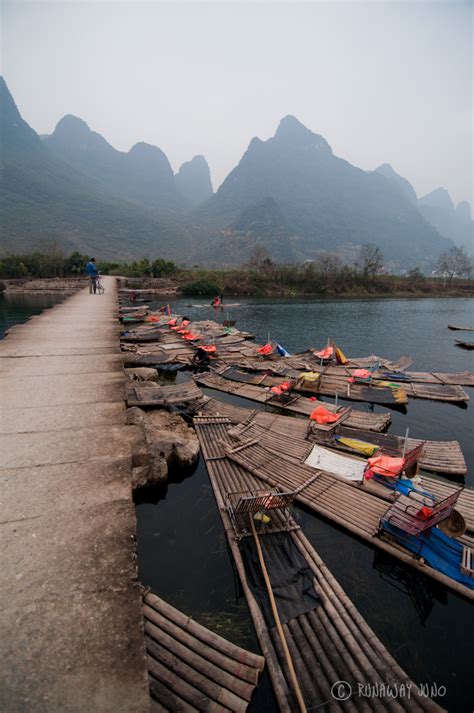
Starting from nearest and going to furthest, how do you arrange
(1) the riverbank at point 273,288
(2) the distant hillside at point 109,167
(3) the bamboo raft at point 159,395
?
(3) the bamboo raft at point 159,395, (1) the riverbank at point 273,288, (2) the distant hillside at point 109,167

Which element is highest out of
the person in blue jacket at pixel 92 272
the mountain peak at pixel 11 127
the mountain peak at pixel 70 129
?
the mountain peak at pixel 70 129

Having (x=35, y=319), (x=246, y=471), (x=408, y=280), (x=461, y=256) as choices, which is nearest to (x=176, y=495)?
(x=246, y=471)

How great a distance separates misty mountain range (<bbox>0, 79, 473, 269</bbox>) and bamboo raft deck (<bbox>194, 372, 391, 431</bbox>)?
76.5 meters

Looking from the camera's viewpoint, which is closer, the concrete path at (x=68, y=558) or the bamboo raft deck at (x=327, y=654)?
the concrete path at (x=68, y=558)

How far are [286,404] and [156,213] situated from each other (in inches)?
5818

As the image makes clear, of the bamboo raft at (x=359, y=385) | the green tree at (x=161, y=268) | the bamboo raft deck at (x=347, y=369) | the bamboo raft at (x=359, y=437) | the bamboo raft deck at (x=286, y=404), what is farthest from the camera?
the green tree at (x=161, y=268)

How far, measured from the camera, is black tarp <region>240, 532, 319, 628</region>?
16.6 feet

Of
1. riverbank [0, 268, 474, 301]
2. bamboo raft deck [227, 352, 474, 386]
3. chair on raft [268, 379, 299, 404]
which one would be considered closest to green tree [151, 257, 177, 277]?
riverbank [0, 268, 474, 301]

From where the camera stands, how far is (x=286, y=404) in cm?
1380

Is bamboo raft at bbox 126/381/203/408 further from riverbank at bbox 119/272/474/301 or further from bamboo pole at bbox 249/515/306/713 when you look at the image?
riverbank at bbox 119/272/474/301

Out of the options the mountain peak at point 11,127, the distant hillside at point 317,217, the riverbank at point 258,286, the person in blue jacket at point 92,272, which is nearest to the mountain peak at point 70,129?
the mountain peak at point 11,127

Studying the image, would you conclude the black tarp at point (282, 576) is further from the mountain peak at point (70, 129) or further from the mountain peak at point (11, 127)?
the mountain peak at point (70, 129)

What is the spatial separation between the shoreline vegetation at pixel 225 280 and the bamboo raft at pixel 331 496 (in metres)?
47.1

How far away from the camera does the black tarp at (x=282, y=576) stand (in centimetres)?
506
